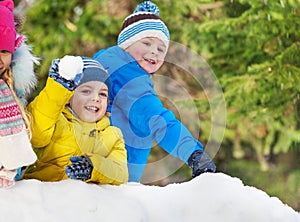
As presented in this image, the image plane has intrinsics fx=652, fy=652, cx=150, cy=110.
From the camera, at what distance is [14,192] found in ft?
6.27

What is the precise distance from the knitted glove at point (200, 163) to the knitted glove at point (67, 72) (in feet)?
1.77

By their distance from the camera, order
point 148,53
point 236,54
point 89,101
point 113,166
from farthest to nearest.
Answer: point 236,54
point 148,53
point 89,101
point 113,166

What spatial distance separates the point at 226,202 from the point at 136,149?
0.56 meters

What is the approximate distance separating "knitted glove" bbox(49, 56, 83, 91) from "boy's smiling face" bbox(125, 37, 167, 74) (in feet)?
1.96

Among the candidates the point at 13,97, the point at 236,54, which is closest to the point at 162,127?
the point at 13,97

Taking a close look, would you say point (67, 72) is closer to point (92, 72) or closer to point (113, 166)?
point (92, 72)

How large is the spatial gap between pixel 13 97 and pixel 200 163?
70 centimetres

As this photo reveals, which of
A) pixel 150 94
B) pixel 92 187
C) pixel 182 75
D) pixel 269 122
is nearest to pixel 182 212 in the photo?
pixel 92 187

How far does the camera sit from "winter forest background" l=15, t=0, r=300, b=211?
5480mm

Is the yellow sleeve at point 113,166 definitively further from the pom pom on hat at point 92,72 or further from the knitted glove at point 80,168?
the pom pom on hat at point 92,72

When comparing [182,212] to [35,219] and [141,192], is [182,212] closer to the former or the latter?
[141,192]

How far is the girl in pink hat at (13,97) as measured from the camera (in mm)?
1902

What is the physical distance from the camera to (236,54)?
6.41 m

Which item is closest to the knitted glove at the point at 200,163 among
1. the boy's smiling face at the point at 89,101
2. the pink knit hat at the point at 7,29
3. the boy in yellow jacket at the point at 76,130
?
the boy in yellow jacket at the point at 76,130
